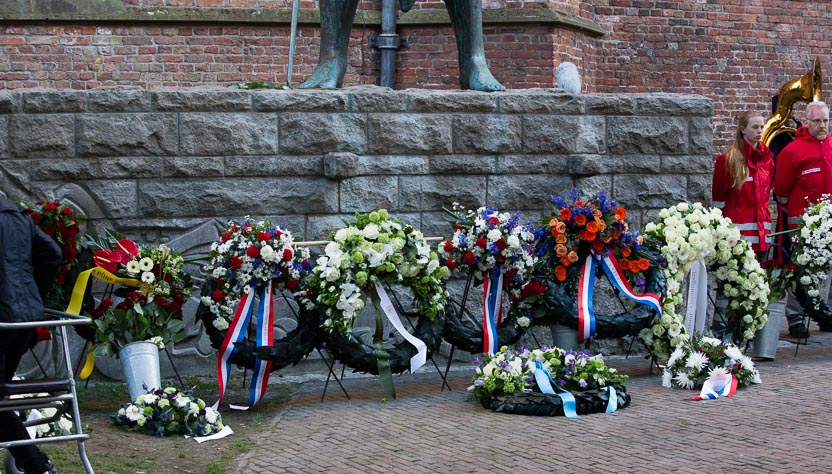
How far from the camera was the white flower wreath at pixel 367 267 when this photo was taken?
283 inches

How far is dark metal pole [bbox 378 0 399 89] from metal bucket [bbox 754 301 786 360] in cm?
648

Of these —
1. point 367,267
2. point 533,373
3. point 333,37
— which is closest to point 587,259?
point 533,373

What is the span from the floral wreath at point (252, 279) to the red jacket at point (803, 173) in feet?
16.1

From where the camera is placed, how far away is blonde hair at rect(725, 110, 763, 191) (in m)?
9.57

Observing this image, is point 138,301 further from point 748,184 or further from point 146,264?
point 748,184

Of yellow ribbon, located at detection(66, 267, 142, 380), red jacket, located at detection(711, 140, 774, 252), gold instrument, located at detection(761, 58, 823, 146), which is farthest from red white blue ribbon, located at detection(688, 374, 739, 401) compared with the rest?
gold instrument, located at detection(761, 58, 823, 146)

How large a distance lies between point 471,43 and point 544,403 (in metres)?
3.41

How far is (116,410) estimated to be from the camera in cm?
714

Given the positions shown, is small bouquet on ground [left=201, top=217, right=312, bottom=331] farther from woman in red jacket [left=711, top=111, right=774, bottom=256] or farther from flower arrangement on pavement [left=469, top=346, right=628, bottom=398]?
woman in red jacket [left=711, top=111, right=774, bottom=256]

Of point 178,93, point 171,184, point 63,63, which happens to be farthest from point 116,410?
point 63,63

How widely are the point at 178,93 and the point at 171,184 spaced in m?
0.64

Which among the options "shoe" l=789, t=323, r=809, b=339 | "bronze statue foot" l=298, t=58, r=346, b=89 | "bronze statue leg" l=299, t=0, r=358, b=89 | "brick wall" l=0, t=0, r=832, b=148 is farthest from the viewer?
"brick wall" l=0, t=0, r=832, b=148

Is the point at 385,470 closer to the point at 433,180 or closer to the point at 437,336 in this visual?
the point at 437,336

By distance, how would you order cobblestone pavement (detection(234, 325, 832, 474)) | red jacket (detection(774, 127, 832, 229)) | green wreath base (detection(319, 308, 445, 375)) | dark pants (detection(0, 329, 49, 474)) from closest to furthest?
dark pants (detection(0, 329, 49, 474)), cobblestone pavement (detection(234, 325, 832, 474)), green wreath base (detection(319, 308, 445, 375)), red jacket (detection(774, 127, 832, 229))
